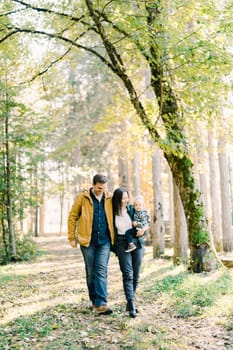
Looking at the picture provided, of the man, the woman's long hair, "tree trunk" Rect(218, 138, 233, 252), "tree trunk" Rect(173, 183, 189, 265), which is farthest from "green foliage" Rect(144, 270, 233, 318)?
"tree trunk" Rect(218, 138, 233, 252)

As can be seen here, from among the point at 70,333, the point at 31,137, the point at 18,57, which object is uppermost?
the point at 18,57

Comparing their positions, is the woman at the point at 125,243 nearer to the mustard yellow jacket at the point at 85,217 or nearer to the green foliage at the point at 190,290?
the mustard yellow jacket at the point at 85,217

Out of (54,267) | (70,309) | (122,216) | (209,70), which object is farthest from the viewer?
(54,267)

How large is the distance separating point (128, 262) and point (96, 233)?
673mm

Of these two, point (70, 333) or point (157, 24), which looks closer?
A: point (70, 333)

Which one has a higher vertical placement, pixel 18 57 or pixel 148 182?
pixel 18 57

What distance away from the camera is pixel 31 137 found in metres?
15.1

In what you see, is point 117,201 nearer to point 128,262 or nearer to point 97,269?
point 128,262

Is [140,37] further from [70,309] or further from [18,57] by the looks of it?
[70,309]

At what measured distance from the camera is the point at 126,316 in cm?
639

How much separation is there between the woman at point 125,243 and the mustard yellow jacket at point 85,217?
95mm

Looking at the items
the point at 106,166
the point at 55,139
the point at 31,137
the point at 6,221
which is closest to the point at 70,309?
the point at 31,137

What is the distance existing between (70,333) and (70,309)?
4.79 ft

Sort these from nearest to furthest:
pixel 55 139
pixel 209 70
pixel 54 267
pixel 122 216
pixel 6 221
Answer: pixel 122 216 < pixel 209 70 < pixel 54 267 < pixel 6 221 < pixel 55 139
